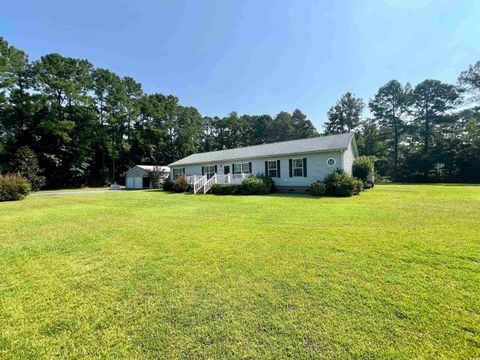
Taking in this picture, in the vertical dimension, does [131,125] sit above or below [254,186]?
above

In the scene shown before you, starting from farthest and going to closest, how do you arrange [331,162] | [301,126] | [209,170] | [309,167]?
[301,126] < [209,170] < [309,167] < [331,162]

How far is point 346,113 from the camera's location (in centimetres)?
4388

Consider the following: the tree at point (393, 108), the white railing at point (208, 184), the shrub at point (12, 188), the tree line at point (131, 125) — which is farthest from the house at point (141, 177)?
the tree at point (393, 108)

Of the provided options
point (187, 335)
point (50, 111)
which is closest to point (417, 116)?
point (187, 335)

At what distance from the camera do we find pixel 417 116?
35.2m

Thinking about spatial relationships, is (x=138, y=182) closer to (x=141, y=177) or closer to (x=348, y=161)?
(x=141, y=177)

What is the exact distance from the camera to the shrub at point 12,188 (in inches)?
586

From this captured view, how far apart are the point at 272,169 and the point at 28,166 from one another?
28046mm

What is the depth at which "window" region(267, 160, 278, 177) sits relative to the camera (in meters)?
18.2

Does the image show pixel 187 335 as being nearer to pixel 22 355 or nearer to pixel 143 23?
pixel 22 355

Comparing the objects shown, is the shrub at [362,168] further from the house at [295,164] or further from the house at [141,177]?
the house at [141,177]

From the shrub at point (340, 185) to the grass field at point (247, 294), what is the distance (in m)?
7.70

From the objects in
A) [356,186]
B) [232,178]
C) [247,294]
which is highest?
[232,178]

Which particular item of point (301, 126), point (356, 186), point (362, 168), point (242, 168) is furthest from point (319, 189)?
point (301, 126)
